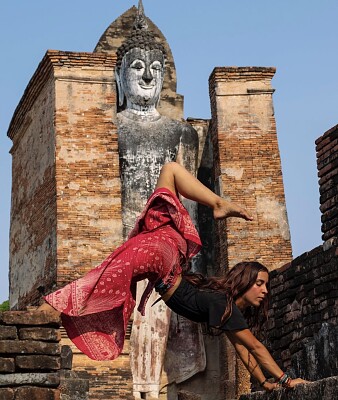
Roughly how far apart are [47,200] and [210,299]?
877cm

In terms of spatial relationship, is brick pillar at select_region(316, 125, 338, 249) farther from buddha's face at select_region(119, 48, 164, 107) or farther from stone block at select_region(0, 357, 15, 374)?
buddha's face at select_region(119, 48, 164, 107)

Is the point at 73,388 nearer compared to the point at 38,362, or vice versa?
the point at 38,362

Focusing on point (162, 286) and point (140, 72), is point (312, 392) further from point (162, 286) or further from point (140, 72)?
point (140, 72)

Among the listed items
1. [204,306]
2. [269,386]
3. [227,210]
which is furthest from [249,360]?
[227,210]

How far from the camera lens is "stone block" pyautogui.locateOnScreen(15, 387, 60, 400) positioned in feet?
19.4

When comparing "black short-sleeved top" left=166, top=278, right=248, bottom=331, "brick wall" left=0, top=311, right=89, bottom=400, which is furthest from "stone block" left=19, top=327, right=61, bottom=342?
"black short-sleeved top" left=166, top=278, right=248, bottom=331

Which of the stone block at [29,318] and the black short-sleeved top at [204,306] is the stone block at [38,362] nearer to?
the stone block at [29,318]

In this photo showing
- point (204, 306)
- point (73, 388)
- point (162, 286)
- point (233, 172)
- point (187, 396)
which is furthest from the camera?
point (233, 172)

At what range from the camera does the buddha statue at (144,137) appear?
13.6 metres

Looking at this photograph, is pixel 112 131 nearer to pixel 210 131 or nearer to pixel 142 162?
pixel 142 162

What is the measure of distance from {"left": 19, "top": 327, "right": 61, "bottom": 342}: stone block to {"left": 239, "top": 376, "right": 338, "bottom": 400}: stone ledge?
1.44 m

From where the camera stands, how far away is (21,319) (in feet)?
19.9

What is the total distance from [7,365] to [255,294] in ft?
5.16

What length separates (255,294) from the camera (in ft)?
18.2
